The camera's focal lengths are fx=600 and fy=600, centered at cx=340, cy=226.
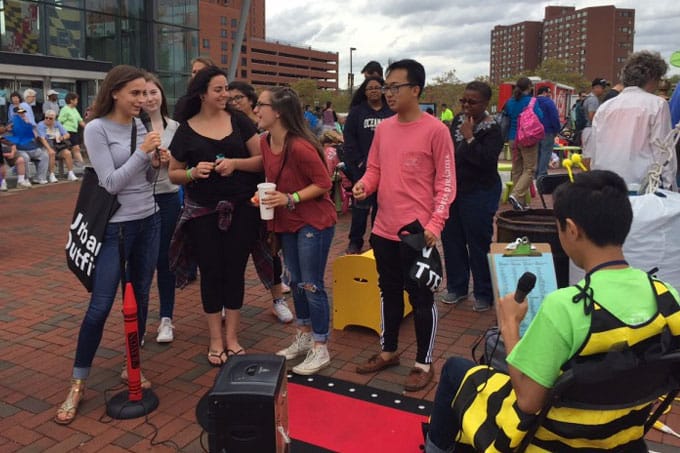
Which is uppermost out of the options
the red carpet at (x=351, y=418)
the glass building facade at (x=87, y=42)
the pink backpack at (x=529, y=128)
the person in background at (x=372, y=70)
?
the glass building facade at (x=87, y=42)

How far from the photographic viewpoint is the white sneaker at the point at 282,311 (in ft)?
16.0

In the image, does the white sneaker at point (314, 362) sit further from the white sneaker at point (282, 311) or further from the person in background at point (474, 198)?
the person in background at point (474, 198)

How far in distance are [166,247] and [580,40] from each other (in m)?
134

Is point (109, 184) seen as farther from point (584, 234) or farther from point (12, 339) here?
point (584, 234)

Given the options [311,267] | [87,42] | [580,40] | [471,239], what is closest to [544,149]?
[471,239]

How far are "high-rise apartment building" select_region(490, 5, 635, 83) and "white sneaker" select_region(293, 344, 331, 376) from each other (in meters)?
106

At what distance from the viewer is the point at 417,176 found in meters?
3.48

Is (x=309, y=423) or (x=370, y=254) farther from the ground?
(x=370, y=254)

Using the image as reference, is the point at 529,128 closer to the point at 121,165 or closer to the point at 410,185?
the point at 410,185

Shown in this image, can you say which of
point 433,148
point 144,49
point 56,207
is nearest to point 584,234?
point 433,148

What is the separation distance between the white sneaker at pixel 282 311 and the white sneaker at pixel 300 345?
672 millimetres

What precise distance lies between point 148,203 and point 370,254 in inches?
71.6

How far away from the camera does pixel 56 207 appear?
1027 cm

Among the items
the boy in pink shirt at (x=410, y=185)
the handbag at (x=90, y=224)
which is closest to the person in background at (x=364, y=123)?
the boy in pink shirt at (x=410, y=185)
